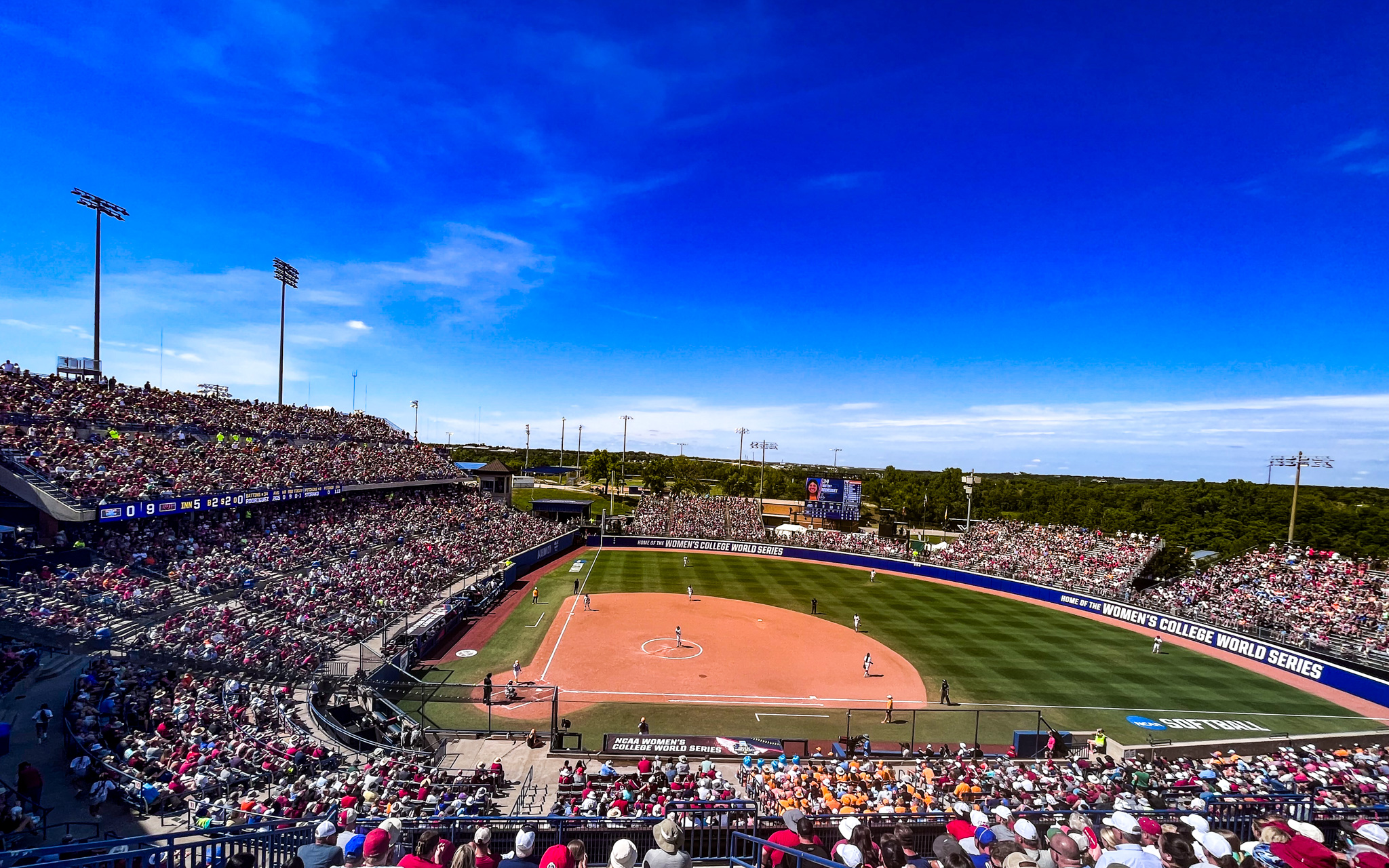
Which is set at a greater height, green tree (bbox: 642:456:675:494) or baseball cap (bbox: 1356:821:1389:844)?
baseball cap (bbox: 1356:821:1389:844)

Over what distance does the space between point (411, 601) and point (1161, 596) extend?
4470cm

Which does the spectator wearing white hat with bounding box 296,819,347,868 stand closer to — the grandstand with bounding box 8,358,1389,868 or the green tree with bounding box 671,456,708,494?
the grandstand with bounding box 8,358,1389,868

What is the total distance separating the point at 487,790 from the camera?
13.4m

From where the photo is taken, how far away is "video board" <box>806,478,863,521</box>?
2566 inches

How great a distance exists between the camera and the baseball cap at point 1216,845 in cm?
559

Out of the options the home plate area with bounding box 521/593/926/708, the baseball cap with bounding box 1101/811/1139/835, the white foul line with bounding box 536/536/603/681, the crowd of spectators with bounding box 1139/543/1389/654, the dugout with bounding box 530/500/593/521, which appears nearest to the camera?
the baseball cap with bounding box 1101/811/1139/835

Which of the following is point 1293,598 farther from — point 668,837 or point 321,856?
point 321,856

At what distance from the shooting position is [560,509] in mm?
61625

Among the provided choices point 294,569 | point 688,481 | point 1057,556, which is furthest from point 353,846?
point 688,481

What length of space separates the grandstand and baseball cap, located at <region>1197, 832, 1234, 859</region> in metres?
0.03

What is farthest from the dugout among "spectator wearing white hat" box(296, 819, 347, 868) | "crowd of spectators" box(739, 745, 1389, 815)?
"spectator wearing white hat" box(296, 819, 347, 868)

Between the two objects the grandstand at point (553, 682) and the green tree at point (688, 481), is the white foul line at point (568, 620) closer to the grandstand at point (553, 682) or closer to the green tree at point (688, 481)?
the grandstand at point (553, 682)

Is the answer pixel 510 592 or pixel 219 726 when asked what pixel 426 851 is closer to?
pixel 219 726

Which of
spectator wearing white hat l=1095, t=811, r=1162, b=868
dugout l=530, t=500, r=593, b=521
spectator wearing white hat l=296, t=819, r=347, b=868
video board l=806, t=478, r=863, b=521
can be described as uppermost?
spectator wearing white hat l=1095, t=811, r=1162, b=868
